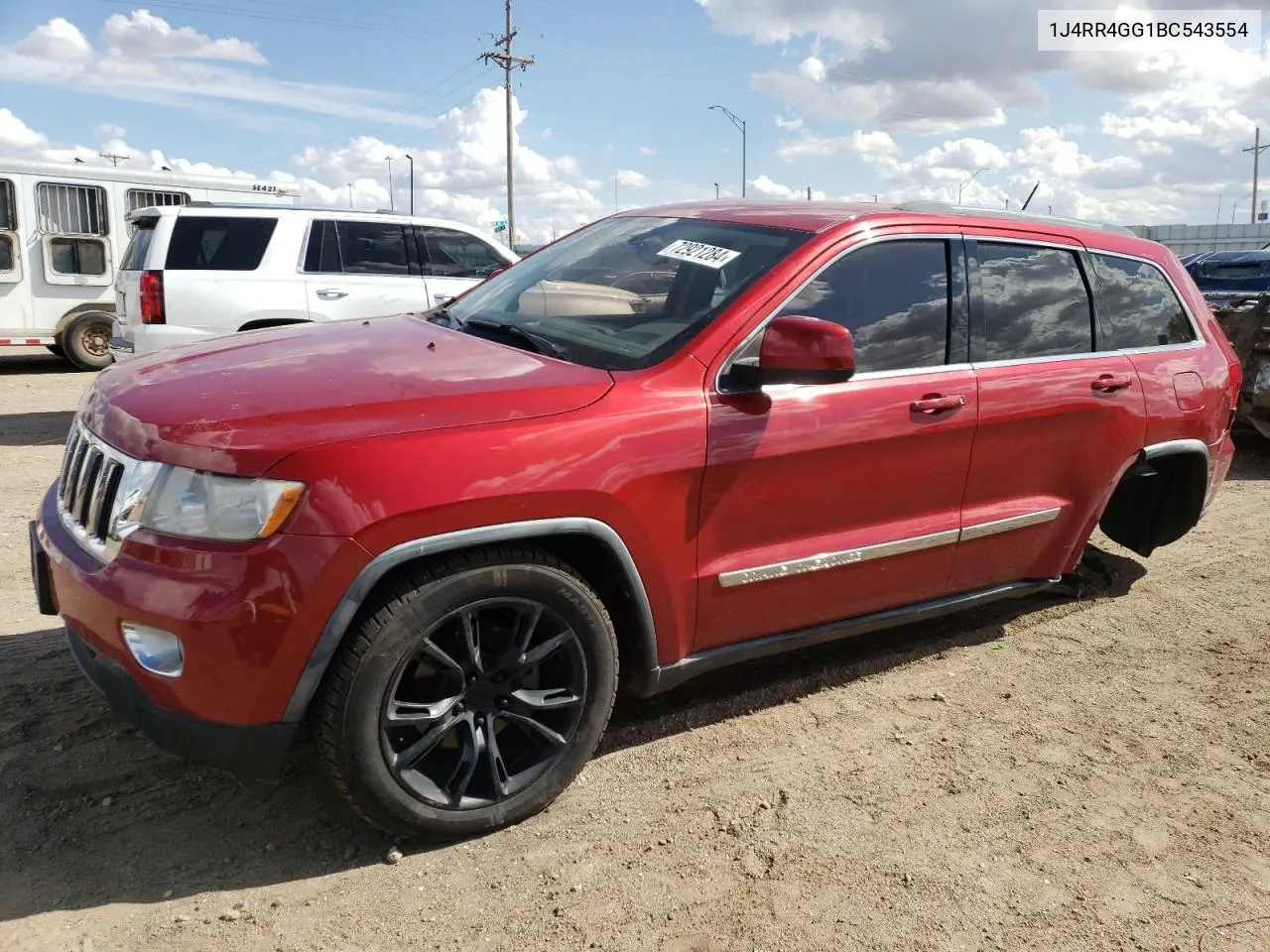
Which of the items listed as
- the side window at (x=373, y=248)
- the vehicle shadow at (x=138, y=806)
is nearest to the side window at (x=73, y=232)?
the side window at (x=373, y=248)

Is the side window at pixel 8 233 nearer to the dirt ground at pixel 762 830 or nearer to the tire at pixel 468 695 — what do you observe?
the dirt ground at pixel 762 830

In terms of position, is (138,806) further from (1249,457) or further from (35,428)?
(1249,457)

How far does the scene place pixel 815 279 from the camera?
331 cm

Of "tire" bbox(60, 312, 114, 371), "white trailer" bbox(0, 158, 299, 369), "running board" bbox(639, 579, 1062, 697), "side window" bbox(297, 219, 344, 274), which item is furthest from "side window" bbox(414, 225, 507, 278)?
"running board" bbox(639, 579, 1062, 697)

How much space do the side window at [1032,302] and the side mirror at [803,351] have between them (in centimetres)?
100

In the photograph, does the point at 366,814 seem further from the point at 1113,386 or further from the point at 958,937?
the point at 1113,386

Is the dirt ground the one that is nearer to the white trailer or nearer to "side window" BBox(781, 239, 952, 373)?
"side window" BBox(781, 239, 952, 373)

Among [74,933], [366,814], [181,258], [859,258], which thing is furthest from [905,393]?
[181,258]

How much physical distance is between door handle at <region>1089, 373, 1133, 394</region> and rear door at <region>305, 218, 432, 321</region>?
6.02 meters

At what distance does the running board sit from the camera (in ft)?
10.3

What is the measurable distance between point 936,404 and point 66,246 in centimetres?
1224

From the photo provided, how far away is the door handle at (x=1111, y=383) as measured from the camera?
4000mm

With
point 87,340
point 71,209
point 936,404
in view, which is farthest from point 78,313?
point 936,404

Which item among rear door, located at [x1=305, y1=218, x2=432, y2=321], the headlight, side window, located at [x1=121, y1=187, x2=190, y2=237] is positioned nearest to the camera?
the headlight
